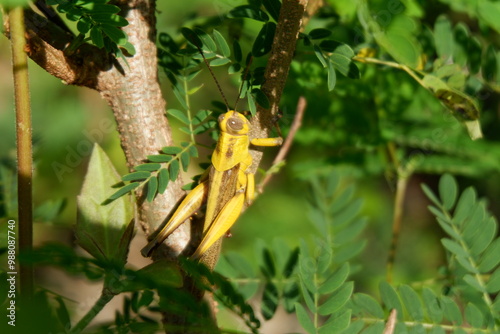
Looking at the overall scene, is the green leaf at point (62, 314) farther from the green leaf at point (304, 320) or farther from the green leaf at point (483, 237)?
the green leaf at point (483, 237)

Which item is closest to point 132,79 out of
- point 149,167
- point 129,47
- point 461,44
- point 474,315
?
point 129,47

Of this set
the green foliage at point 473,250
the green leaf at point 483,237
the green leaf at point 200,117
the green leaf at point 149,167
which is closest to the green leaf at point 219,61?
the green leaf at point 200,117

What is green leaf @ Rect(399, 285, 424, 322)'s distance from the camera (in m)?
1.12

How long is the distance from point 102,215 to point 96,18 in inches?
13.6

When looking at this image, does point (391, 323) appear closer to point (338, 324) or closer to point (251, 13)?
point (338, 324)

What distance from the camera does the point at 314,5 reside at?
1221 mm

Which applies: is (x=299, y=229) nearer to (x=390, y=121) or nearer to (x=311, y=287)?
(x=390, y=121)

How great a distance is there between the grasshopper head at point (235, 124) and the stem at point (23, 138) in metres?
0.46

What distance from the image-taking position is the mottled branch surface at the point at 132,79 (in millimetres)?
942

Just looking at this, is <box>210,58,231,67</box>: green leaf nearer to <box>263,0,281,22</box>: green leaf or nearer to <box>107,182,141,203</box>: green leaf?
<box>263,0,281,22</box>: green leaf

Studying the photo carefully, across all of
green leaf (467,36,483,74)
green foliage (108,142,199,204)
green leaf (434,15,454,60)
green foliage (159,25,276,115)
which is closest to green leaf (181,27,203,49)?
green foliage (159,25,276,115)

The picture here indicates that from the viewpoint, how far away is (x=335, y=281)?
1047 millimetres

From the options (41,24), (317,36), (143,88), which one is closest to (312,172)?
(317,36)

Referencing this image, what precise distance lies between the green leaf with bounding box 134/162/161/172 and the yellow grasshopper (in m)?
0.09
